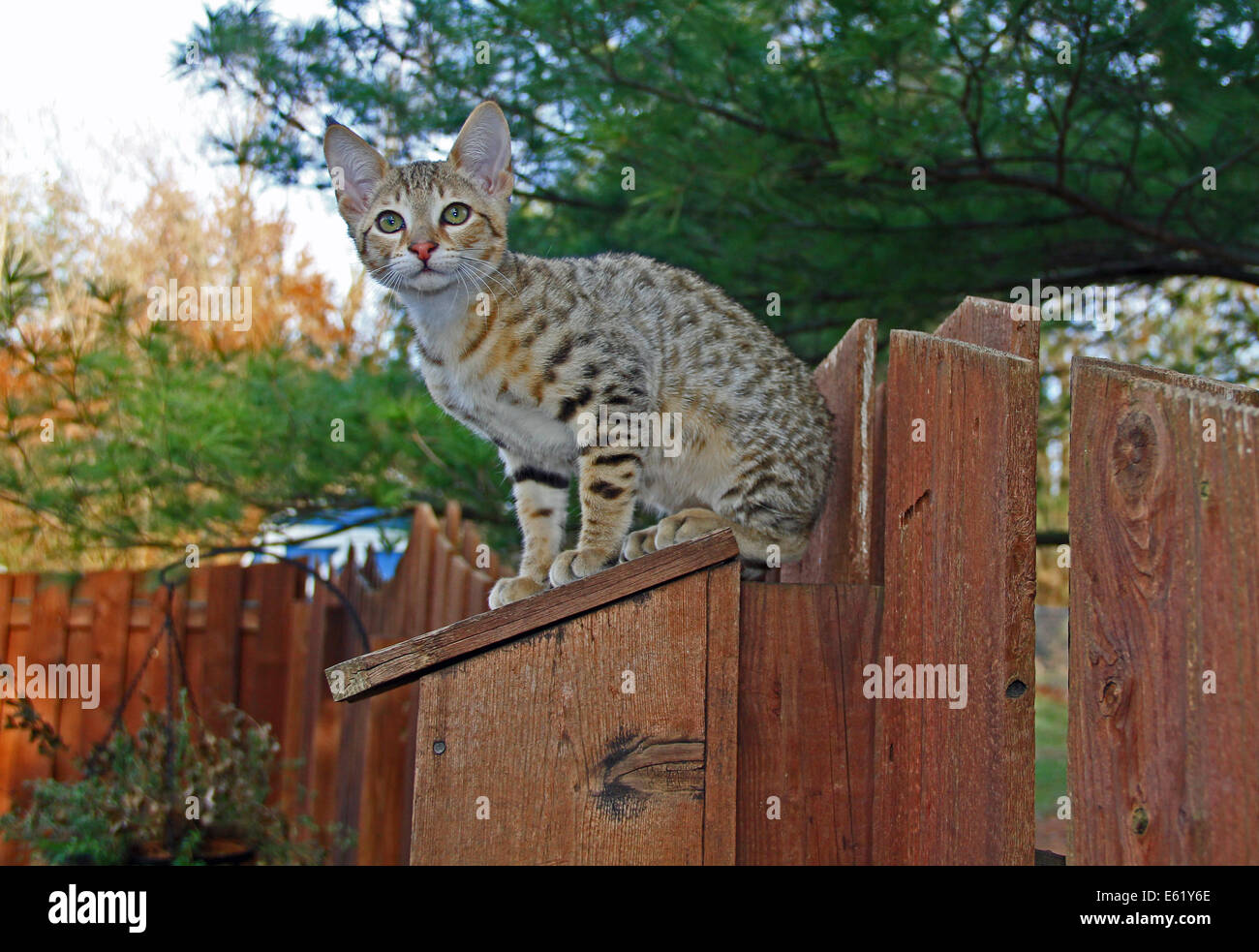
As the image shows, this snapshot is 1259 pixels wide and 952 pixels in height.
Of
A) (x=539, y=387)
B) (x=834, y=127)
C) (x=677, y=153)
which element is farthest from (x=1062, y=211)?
(x=539, y=387)

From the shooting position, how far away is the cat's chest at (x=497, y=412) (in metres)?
2.91

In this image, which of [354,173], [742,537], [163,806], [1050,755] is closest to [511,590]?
[742,537]

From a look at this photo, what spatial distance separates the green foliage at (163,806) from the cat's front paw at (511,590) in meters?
2.60

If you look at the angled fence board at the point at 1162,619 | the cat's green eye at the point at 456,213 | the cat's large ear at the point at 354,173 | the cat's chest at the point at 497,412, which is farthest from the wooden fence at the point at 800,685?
A: the cat's large ear at the point at 354,173

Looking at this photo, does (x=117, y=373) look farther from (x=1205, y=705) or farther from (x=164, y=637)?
(x=1205, y=705)

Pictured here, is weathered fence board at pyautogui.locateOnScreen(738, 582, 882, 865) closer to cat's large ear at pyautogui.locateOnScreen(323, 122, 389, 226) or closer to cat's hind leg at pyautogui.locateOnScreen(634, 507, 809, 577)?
cat's hind leg at pyautogui.locateOnScreen(634, 507, 809, 577)

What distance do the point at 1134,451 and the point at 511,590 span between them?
1.79 m

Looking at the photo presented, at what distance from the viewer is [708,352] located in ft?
9.96

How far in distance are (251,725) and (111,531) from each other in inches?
53.3

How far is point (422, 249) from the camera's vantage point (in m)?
2.81

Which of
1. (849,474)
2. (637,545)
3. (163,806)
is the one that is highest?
(849,474)

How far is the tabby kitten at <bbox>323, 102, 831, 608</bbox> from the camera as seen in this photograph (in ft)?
9.14

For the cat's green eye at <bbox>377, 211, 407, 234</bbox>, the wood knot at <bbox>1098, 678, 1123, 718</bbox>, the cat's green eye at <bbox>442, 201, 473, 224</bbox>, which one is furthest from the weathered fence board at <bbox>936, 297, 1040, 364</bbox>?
the cat's green eye at <bbox>377, 211, 407, 234</bbox>

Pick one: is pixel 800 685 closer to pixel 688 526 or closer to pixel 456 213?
pixel 688 526
